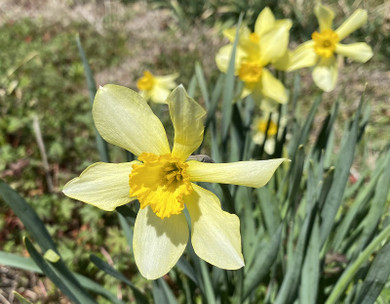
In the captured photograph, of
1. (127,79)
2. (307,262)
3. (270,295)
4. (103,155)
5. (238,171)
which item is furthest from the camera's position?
(127,79)

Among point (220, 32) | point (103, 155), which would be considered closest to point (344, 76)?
point (220, 32)

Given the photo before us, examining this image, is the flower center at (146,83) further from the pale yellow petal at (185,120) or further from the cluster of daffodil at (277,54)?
the pale yellow petal at (185,120)

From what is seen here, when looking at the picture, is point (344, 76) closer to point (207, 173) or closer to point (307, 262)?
point (307, 262)

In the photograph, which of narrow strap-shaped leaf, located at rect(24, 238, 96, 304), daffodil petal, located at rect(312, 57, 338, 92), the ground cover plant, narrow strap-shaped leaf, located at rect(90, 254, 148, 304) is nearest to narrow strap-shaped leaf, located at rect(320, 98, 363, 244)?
the ground cover plant

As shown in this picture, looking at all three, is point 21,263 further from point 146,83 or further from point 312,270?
point 146,83

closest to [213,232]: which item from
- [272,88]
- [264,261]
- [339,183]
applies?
[264,261]
